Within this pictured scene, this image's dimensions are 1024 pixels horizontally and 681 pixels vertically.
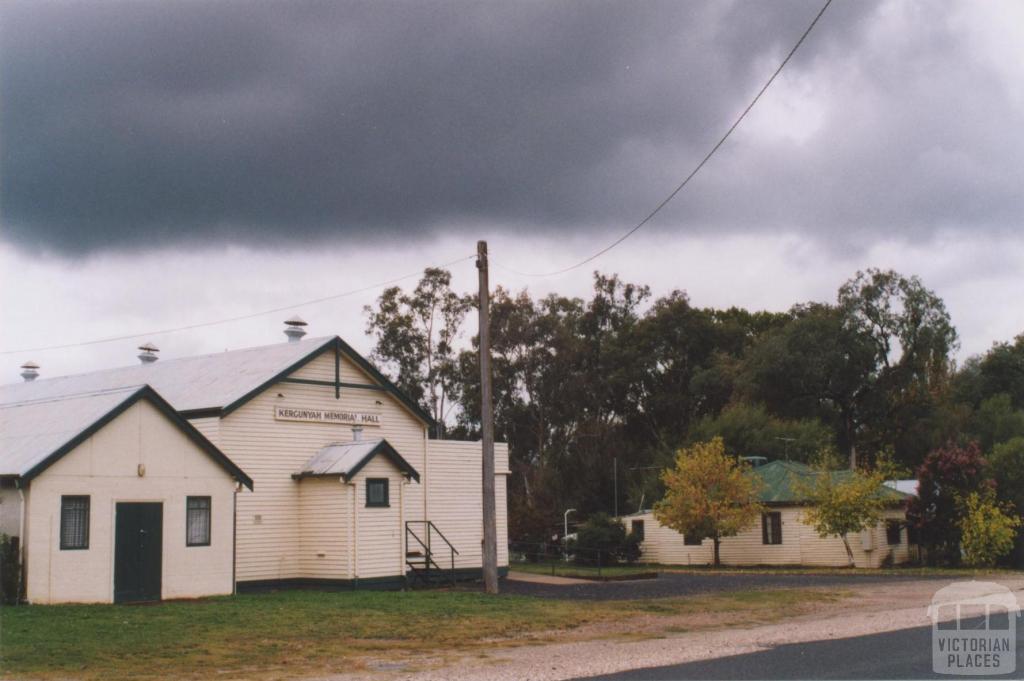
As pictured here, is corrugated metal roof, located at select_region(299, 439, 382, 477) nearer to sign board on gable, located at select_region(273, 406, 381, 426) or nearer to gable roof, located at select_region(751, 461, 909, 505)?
sign board on gable, located at select_region(273, 406, 381, 426)

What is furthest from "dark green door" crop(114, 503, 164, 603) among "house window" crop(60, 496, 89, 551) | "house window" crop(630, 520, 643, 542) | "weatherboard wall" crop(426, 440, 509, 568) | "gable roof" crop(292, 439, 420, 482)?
"house window" crop(630, 520, 643, 542)

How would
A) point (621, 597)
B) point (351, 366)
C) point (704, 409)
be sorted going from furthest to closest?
point (704, 409), point (351, 366), point (621, 597)

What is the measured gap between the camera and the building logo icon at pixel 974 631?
1440cm

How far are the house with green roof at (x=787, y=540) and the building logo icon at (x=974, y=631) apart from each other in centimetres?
1583

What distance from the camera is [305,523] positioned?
103 feet

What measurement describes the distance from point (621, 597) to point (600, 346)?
44.4 meters

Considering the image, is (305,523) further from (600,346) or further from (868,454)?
(868,454)

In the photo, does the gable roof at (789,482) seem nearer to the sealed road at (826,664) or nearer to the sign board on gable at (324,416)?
the sign board on gable at (324,416)

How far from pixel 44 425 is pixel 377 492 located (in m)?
9.13

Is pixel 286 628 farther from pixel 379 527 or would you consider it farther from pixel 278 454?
pixel 278 454

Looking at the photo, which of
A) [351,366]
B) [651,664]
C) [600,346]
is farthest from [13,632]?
[600,346]

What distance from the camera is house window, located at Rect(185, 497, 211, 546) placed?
87.8 feet

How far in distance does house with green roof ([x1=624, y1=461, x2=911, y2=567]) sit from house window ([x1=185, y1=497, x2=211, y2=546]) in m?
25.5

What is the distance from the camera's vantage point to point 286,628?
20.2m
